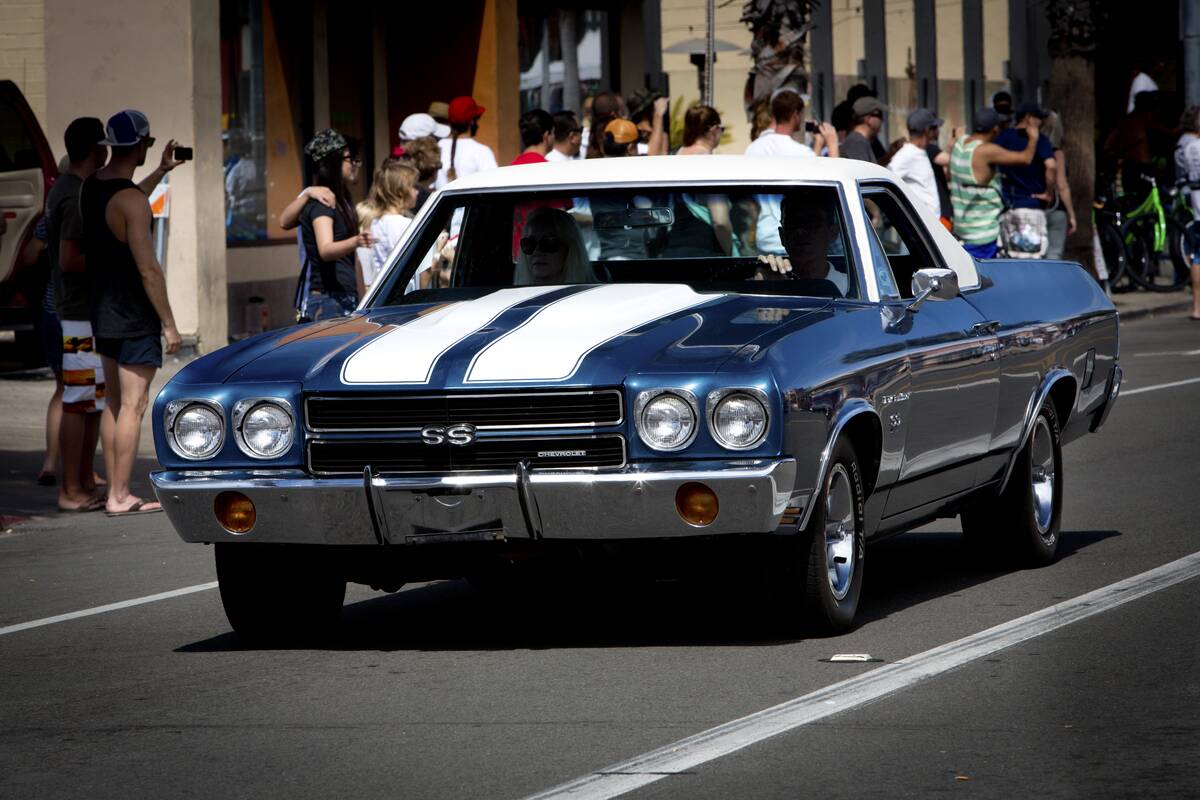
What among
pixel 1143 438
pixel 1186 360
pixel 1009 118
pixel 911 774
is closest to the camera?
pixel 911 774

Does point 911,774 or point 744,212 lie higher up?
point 744,212

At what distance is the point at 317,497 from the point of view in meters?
6.85

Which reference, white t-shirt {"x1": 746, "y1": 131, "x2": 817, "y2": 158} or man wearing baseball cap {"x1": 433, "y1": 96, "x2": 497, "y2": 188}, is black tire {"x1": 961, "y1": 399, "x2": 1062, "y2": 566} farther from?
man wearing baseball cap {"x1": 433, "y1": 96, "x2": 497, "y2": 188}

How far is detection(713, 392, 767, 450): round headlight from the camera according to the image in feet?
22.0

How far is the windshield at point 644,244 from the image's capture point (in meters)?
7.96

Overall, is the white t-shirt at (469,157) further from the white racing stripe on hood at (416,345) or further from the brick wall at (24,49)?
the white racing stripe on hood at (416,345)

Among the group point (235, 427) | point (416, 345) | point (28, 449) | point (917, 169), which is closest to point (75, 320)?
point (28, 449)

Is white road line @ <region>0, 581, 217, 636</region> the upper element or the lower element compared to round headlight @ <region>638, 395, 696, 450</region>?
lower

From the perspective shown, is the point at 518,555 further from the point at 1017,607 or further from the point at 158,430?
the point at 1017,607

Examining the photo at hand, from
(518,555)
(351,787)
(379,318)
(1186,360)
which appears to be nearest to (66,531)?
(379,318)

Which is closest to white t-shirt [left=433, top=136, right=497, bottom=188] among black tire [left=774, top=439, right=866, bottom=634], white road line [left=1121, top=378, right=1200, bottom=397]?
white road line [left=1121, top=378, right=1200, bottom=397]

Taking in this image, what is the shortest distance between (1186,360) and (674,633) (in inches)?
475

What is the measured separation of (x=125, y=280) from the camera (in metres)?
11.1

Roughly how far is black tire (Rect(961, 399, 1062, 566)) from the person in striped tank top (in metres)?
9.08
